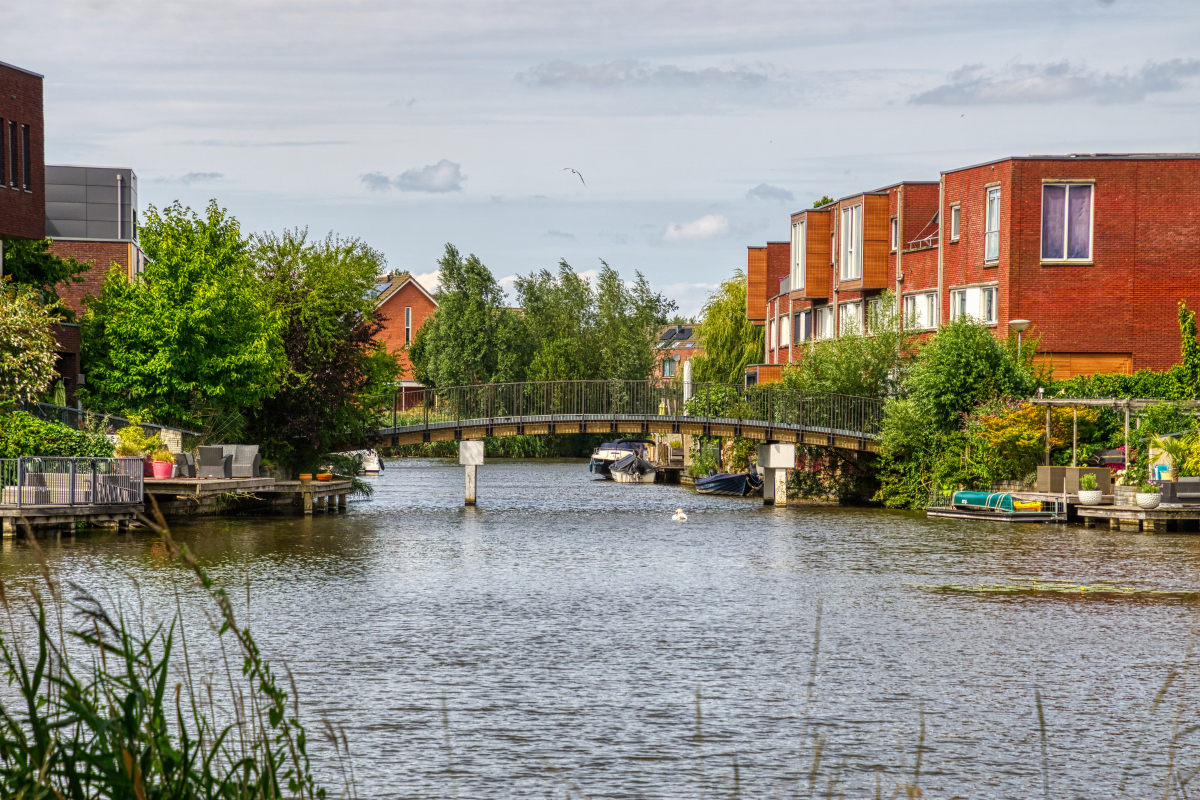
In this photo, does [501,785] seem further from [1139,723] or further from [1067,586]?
[1067,586]

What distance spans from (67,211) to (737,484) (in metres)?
37.9

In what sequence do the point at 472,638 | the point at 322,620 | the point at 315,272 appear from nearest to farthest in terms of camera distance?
the point at 472,638 < the point at 322,620 < the point at 315,272

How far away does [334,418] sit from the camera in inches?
1592

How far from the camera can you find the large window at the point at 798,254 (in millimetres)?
54375

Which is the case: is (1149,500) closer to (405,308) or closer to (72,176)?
(72,176)

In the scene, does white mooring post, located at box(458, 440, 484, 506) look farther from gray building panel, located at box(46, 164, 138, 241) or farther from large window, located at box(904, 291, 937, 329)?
gray building panel, located at box(46, 164, 138, 241)

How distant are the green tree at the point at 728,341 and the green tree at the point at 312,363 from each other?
31328 millimetres

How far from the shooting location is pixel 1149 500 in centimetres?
3219

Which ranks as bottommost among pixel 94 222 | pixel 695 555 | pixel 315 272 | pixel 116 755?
pixel 695 555

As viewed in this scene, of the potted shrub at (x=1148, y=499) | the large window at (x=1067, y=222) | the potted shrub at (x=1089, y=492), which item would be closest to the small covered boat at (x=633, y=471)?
the large window at (x=1067, y=222)

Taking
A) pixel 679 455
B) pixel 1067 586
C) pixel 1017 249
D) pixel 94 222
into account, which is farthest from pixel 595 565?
pixel 94 222

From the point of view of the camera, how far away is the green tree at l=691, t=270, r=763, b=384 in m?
72.4

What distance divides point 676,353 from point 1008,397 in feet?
277

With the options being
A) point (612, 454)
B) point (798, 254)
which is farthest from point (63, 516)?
point (612, 454)
